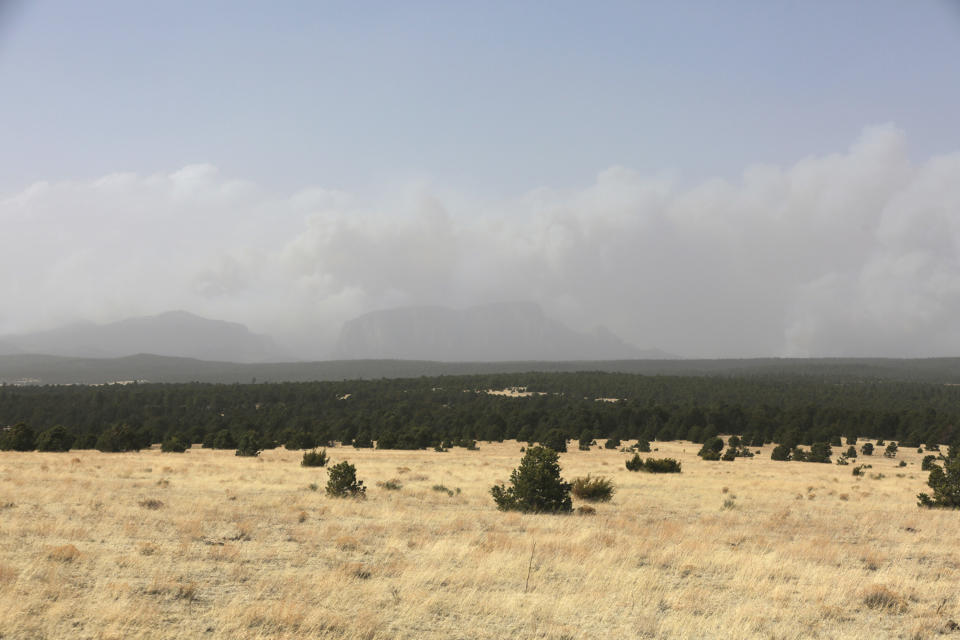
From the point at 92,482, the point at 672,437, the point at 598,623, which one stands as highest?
the point at 598,623

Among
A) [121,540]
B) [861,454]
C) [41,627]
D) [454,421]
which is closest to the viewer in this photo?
[41,627]

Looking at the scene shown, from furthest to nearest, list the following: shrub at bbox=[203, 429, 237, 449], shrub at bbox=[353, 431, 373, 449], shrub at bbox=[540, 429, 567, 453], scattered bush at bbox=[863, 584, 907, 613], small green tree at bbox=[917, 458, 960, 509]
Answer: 1. shrub at bbox=[540, 429, 567, 453]
2. shrub at bbox=[353, 431, 373, 449]
3. shrub at bbox=[203, 429, 237, 449]
4. small green tree at bbox=[917, 458, 960, 509]
5. scattered bush at bbox=[863, 584, 907, 613]

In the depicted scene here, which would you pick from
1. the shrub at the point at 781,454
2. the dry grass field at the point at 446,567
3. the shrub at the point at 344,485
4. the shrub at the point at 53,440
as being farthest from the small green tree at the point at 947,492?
the shrub at the point at 53,440

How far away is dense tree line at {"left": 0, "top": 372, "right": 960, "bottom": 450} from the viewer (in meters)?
56.8

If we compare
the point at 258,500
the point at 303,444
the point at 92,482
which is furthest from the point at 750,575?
the point at 303,444

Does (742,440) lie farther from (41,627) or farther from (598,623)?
(41,627)

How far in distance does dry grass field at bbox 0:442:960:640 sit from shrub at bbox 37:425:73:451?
24.2 metres

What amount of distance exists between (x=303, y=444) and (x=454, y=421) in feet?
98.6

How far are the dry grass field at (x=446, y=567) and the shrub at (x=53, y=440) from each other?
79.3 feet

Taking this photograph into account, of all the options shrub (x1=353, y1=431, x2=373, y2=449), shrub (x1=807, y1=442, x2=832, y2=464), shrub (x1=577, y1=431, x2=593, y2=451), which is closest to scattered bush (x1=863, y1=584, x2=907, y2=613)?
shrub (x1=807, y1=442, x2=832, y2=464)

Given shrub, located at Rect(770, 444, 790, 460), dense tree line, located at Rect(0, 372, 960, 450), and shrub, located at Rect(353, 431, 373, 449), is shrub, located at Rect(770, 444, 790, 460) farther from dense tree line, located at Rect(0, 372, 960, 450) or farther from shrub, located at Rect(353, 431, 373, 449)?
shrub, located at Rect(353, 431, 373, 449)

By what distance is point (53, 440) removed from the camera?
133 ft

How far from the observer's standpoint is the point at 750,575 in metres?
10.8

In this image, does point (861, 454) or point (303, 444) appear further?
point (861, 454)
